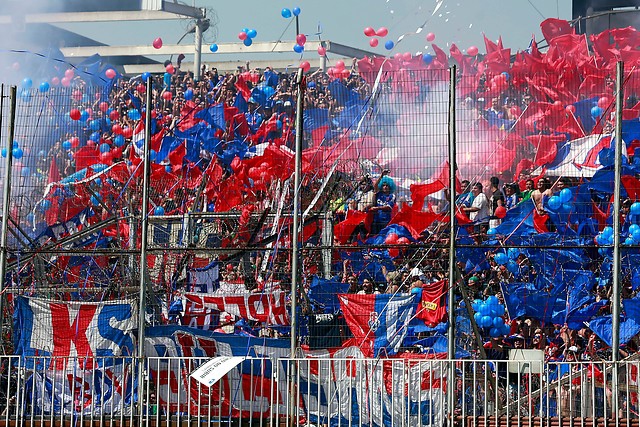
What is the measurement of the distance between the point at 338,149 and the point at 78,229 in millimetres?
3254

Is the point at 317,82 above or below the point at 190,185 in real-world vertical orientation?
above

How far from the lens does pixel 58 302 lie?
39.7 feet

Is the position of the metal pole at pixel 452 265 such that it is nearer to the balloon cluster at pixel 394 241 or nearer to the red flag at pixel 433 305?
the red flag at pixel 433 305

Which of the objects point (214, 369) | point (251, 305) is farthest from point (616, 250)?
point (214, 369)

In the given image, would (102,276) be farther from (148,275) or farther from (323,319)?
(323,319)

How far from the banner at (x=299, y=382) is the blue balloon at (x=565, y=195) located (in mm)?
2242

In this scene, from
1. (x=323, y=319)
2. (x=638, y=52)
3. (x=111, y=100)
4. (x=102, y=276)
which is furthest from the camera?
(x=638, y=52)

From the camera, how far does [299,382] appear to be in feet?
37.2

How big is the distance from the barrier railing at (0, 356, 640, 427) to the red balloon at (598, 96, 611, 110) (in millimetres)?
2819

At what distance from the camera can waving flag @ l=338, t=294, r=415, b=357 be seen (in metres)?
11.5

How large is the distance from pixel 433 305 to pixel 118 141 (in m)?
4.95

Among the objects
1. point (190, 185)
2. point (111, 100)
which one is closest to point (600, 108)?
point (190, 185)

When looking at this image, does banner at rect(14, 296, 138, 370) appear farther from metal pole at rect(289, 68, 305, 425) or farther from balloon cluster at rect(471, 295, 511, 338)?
balloon cluster at rect(471, 295, 511, 338)

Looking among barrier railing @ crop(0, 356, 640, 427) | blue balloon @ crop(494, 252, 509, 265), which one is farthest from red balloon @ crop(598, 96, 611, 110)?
barrier railing @ crop(0, 356, 640, 427)
